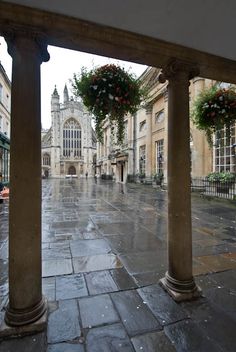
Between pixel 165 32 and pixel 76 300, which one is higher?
pixel 165 32

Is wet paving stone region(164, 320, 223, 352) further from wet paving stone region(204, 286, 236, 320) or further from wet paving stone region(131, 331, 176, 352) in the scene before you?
wet paving stone region(204, 286, 236, 320)

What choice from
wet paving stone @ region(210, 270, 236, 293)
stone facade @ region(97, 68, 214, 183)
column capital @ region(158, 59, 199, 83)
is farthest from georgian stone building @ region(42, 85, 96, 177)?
column capital @ region(158, 59, 199, 83)

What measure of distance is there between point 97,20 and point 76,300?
2.82 m

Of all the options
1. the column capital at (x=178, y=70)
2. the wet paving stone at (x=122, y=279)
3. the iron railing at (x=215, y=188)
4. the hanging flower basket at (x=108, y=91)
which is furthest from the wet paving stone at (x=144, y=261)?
the iron railing at (x=215, y=188)

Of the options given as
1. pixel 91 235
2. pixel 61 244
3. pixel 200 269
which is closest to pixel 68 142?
pixel 91 235

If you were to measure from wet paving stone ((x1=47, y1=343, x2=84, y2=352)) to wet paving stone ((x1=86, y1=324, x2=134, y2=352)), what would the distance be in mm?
70

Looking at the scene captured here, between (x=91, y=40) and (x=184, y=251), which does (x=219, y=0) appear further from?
(x=184, y=251)

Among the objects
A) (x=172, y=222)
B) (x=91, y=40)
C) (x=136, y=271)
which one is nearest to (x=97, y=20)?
(x=91, y=40)

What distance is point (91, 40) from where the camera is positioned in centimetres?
221

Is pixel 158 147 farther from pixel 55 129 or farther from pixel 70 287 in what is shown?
pixel 55 129

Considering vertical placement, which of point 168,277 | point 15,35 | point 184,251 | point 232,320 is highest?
point 15,35

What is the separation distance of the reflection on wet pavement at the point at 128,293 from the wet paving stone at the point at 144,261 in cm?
1

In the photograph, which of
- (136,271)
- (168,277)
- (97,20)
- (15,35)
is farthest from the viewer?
(136,271)

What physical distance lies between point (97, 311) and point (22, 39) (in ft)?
8.61
